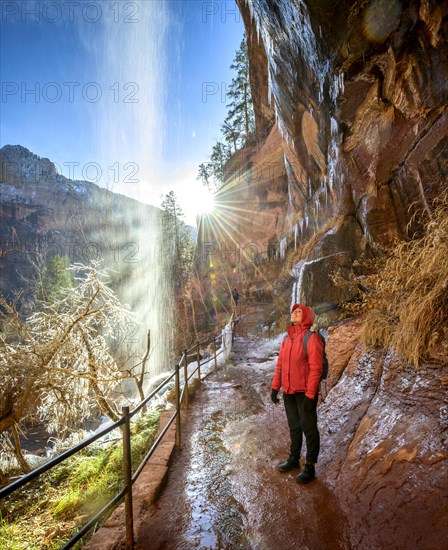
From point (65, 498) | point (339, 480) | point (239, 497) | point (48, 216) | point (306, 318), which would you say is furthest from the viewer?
point (48, 216)

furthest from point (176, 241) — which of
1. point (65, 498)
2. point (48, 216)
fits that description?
point (48, 216)

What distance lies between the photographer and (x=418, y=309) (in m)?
3.66

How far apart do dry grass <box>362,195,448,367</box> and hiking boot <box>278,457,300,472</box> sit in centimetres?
187

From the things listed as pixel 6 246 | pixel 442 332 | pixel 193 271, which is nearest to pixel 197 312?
pixel 193 271

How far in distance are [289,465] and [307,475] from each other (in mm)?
338

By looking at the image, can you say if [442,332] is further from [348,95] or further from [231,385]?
[348,95]

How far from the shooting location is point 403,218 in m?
8.28

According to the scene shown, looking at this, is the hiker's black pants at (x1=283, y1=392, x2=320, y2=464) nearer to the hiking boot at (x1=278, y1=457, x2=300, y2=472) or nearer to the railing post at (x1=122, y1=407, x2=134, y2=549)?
the hiking boot at (x1=278, y1=457, x2=300, y2=472)

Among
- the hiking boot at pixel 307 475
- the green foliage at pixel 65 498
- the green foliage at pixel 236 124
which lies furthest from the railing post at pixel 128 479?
the green foliage at pixel 236 124

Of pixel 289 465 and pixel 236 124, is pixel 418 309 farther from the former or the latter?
pixel 236 124

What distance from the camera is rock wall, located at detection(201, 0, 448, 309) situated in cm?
707

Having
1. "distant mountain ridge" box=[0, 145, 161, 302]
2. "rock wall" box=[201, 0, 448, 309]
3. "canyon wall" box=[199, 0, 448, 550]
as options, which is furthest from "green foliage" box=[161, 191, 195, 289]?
"rock wall" box=[201, 0, 448, 309]

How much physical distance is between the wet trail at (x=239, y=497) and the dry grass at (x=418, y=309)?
6.52ft

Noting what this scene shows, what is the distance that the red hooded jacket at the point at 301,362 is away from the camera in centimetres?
318
